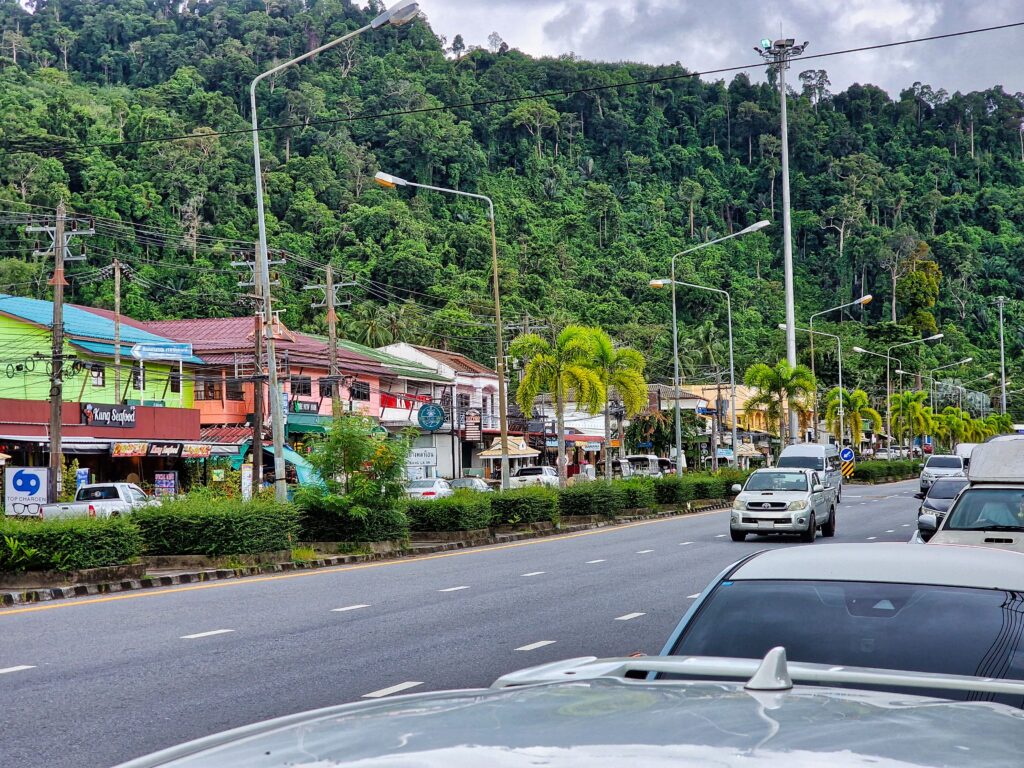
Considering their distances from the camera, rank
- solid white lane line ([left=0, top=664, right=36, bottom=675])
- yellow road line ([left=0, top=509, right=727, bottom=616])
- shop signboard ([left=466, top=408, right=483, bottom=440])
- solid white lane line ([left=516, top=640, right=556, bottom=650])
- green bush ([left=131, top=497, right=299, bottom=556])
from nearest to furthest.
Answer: solid white lane line ([left=0, top=664, right=36, bottom=675])
solid white lane line ([left=516, top=640, right=556, bottom=650])
yellow road line ([left=0, top=509, right=727, bottom=616])
green bush ([left=131, top=497, right=299, bottom=556])
shop signboard ([left=466, top=408, right=483, bottom=440])

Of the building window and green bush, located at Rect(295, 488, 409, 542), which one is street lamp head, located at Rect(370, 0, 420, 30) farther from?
the building window

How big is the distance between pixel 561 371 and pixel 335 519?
1642 cm

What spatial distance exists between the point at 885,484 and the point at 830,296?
217ft

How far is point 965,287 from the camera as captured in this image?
12462 cm

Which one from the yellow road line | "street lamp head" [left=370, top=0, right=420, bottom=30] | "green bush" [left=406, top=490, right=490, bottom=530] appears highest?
"street lamp head" [left=370, top=0, right=420, bottom=30]

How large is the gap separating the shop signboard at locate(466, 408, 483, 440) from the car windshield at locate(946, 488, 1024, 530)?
158ft

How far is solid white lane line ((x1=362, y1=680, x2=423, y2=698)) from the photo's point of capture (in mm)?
9014

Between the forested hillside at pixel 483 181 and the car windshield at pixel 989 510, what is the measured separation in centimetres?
4415

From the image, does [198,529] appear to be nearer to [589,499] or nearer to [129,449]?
[589,499]

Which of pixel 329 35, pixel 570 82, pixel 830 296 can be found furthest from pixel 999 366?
pixel 329 35

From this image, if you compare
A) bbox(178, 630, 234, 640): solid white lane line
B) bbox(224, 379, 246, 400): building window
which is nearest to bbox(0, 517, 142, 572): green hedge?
bbox(178, 630, 234, 640): solid white lane line

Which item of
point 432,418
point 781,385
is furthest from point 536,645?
point 781,385

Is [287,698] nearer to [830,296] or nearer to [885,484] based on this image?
[885,484]

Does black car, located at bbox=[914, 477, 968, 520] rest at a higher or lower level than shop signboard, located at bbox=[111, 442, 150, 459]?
lower
